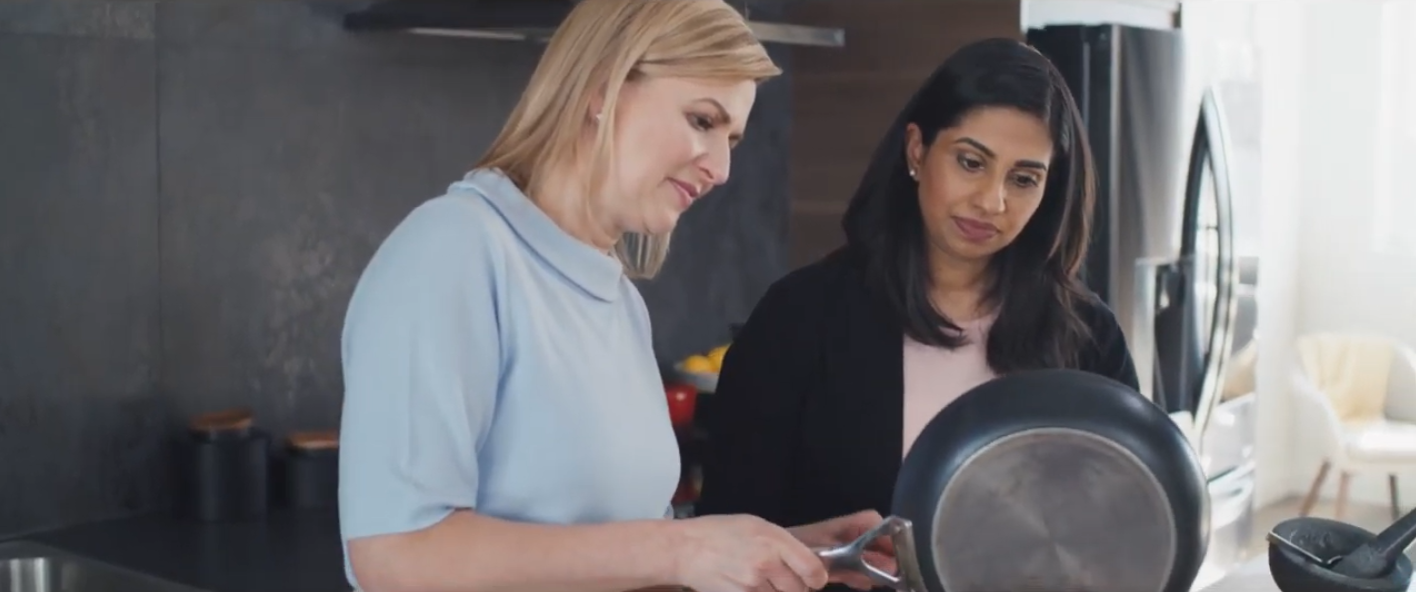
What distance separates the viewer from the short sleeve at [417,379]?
2.97 ft

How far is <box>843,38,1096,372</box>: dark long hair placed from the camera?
1367 mm

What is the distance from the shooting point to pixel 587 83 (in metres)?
1.01

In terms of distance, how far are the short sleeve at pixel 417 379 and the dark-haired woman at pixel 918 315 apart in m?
0.47

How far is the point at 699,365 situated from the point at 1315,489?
276cm

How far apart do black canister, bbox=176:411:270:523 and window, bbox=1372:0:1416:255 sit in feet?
12.7

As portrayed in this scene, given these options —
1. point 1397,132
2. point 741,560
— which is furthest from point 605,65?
point 1397,132

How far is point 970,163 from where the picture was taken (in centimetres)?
Result: 136

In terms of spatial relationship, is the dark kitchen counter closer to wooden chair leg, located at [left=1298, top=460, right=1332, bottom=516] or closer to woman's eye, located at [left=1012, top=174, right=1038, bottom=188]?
woman's eye, located at [left=1012, top=174, right=1038, bottom=188]

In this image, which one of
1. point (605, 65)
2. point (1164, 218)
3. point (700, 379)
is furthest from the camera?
point (1164, 218)

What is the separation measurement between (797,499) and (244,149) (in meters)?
0.95

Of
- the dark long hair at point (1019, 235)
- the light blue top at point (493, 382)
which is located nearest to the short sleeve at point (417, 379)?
the light blue top at point (493, 382)

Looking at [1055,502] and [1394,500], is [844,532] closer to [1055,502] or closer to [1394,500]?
[1055,502]

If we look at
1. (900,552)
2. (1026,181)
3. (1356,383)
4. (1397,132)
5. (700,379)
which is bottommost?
(1356,383)

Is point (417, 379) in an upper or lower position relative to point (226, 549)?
upper
